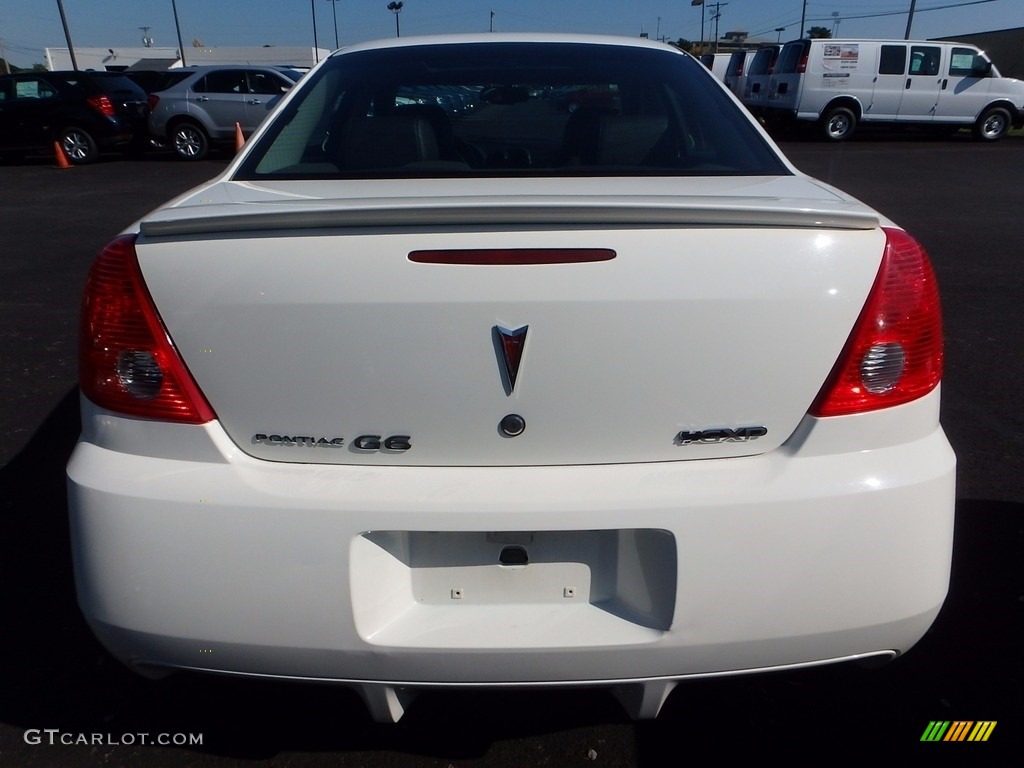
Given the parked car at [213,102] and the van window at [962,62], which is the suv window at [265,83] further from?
the van window at [962,62]

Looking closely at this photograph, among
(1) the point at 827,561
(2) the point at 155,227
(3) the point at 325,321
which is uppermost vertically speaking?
(2) the point at 155,227

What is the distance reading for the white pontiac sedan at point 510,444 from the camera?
1598 millimetres

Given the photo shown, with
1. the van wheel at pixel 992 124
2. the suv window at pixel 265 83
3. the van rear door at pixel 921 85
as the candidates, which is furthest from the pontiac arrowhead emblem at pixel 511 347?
the van wheel at pixel 992 124

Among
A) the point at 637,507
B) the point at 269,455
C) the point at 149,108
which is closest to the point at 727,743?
the point at 637,507

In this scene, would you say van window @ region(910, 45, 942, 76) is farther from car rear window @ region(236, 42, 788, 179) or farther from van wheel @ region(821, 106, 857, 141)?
car rear window @ region(236, 42, 788, 179)

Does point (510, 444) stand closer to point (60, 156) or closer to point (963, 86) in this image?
point (60, 156)

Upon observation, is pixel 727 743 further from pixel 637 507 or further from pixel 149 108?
pixel 149 108

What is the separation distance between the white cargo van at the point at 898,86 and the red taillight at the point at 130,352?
1864 cm

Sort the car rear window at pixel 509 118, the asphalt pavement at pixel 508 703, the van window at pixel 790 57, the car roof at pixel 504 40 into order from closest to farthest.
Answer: the asphalt pavement at pixel 508 703
the car rear window at pixel 509 118
the car roof at pixel 504 40
the van window at pixel 790 57

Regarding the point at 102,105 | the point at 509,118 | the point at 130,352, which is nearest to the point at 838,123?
the point at 102,105

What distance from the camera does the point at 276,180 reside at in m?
2.21

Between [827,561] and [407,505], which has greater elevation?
[407,505]

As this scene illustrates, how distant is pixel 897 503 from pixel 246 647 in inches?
50.0

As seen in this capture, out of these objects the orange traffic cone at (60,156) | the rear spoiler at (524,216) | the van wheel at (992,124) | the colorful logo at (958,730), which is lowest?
the van wheel at (992,124)
